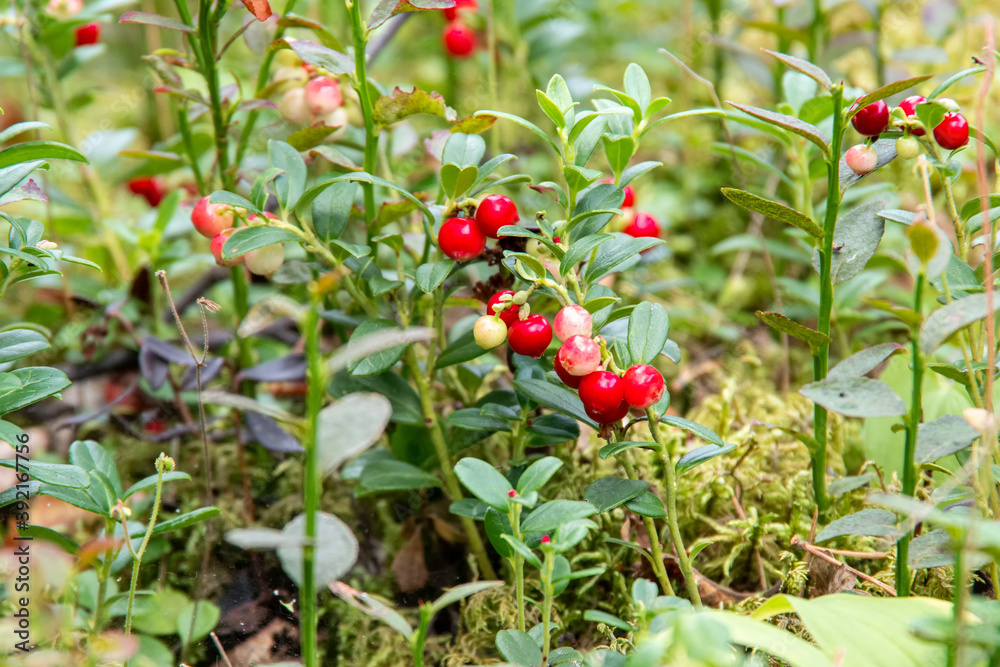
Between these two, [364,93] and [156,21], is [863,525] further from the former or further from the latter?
[156,21]

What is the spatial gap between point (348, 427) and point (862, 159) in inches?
31.7

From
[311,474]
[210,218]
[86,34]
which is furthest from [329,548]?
[86,34]

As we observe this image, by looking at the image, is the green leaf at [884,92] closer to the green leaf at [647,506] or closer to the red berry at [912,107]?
the red berry at [912,107]

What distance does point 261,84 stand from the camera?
1.42 meters

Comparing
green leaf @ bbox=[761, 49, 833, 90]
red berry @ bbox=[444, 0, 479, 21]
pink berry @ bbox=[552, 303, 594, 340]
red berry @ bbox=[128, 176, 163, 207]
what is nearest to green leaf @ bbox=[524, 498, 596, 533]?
pink berry @ bbox=[552, 303, 594, 340]

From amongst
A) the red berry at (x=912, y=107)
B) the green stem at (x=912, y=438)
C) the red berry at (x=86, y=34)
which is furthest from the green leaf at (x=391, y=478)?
the red berry at (x=86, y=34)

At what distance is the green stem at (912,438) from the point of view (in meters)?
0.88

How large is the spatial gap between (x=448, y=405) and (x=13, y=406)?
742mm

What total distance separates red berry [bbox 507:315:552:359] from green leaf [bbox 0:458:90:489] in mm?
643

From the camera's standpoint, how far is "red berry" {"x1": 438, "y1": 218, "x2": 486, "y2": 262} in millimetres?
1088

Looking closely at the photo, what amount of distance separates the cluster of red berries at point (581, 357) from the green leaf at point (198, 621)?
2.30 feet

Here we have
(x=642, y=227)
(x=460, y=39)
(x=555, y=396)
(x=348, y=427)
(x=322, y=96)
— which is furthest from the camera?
(x=460, y=39)

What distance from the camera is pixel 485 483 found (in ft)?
3.18

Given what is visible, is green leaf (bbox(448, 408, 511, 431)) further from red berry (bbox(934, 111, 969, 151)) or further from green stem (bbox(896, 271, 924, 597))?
red berry (bbox(934, 111, 969, 151))
